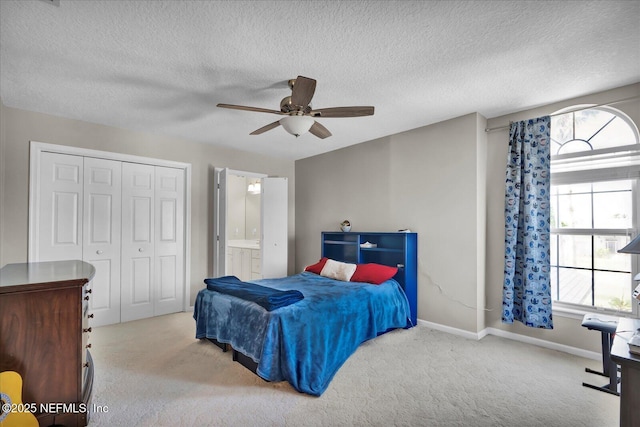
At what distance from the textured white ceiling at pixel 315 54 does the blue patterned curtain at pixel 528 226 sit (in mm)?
409

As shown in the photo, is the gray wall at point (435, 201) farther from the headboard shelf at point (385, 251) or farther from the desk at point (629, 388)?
the desk at point (629, 388)

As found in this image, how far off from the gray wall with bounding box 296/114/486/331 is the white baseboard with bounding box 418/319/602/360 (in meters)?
0.07

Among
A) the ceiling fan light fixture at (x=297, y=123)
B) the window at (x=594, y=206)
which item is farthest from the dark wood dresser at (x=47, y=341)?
the window at (x=594, y=206)

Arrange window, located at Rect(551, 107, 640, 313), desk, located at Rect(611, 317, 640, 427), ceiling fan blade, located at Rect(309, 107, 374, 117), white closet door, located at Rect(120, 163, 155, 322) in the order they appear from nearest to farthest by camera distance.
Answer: desk, located at Rect(611, 317, 640, 427), ceiling fan blade, located at Rect(309, 107, 374, 117), window, located at Rect(551, 107, 640, 313), white closet door, located at Rect(120, 163, 155, 322)

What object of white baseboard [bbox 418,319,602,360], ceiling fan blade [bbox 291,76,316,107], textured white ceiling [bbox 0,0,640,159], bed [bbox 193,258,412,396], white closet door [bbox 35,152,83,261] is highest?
textured white ceiling [bbox 0,0,640,159]

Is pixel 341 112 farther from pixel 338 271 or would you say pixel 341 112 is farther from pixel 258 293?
pixel 338 271

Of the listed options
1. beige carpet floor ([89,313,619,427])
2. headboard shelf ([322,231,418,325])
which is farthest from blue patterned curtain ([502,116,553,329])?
headboard shelf ([322,231,418,325])

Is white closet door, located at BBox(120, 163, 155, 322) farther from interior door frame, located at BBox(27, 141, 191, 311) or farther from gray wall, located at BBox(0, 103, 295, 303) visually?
gray wall, located at BBox(0, 103, 295, 303)

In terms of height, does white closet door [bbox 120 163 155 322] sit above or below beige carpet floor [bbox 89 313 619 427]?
above

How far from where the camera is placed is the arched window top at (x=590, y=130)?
2.85 meters

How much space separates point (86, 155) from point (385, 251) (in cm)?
385

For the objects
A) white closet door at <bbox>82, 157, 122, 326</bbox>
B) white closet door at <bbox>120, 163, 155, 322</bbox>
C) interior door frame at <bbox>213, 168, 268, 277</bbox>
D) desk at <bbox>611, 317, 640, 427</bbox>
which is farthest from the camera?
interior door frame at <bbox>213, 168, 268, 277</bbox>

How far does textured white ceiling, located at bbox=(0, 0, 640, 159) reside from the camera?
1.83 metres

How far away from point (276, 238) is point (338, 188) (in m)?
1.28
